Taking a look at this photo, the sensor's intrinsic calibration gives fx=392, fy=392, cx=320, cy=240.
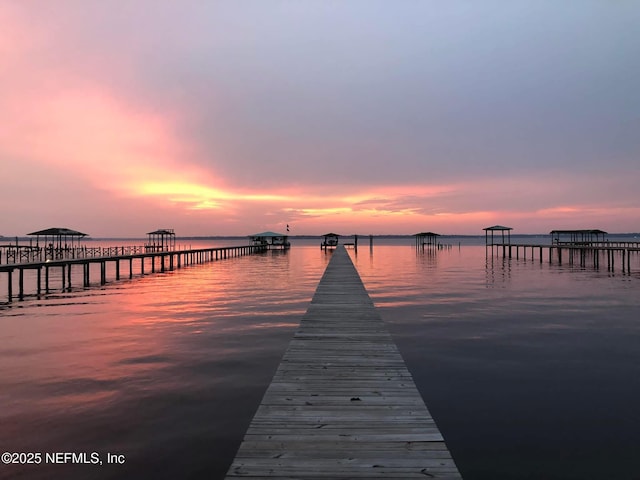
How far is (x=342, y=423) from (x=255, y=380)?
4.25 meters

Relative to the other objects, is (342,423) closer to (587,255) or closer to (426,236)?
(587,255)

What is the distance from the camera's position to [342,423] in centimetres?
412

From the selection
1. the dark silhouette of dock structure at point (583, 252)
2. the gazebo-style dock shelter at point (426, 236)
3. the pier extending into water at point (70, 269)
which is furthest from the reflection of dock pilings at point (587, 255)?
the pier extending into water at point (70, 269)

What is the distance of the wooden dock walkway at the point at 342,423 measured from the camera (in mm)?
3318

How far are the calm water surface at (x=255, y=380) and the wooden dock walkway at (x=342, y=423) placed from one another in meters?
1.30

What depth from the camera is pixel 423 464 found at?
337 cm

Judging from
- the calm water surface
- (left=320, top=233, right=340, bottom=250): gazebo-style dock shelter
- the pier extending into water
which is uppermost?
(left=320, top=233, right=340, bottom=250): gazebo-style dock shelter

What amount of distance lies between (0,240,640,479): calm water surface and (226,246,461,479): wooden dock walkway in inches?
51.2

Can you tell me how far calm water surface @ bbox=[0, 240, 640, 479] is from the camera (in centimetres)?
532

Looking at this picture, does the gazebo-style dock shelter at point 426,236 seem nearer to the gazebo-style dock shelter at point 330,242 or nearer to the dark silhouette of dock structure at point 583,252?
the dark silhouette of dock structure at point 583,252

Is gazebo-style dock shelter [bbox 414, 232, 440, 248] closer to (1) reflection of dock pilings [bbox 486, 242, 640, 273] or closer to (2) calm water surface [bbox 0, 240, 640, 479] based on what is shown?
(1) reflection of dock pilings [bbox 486, 242, 640, 273]

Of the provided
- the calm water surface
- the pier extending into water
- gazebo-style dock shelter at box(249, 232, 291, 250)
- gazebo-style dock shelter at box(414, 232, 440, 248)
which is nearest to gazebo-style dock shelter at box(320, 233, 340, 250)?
gazebo-style dock shelter at box(249, 232, 291, 250)

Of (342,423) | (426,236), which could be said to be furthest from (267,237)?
(342,423)

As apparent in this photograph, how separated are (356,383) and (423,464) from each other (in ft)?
6.52
